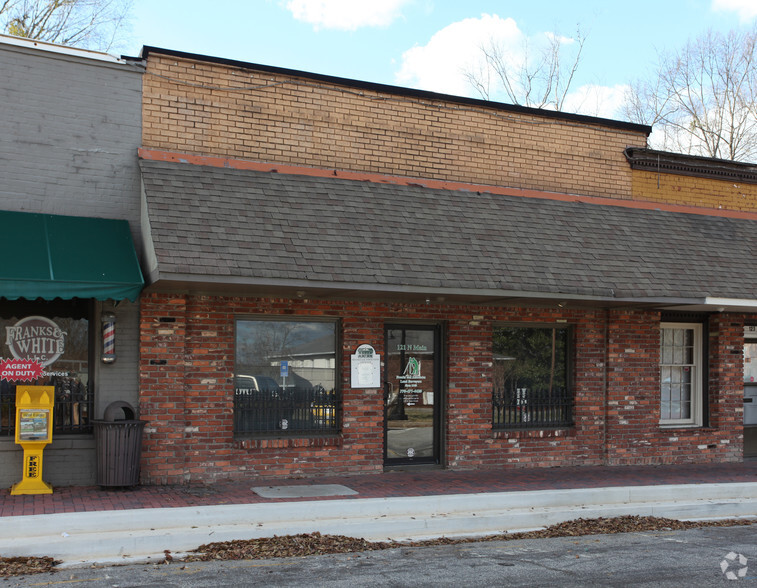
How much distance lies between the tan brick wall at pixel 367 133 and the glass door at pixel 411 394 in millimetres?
2402

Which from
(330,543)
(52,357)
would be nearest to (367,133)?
(52,357)

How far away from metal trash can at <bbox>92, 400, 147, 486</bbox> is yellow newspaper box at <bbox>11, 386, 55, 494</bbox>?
1.76 ft

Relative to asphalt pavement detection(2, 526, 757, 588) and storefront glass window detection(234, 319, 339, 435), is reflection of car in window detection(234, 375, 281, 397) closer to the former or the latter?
storefront glass window detection(234, 319, 339, 435)

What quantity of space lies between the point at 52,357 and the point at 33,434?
101cm

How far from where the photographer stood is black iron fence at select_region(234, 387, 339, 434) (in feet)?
34.0

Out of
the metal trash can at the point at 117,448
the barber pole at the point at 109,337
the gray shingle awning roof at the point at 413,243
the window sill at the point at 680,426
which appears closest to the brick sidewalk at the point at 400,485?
the metal trash can at the point at 117,448

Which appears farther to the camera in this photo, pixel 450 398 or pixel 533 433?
pixel 533 433

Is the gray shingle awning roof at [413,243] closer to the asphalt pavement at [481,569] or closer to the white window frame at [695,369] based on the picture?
the white window frame at [695,369]

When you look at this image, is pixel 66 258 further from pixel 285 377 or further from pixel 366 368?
pixel 366 368

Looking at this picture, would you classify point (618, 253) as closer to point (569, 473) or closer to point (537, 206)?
point (537, 206)

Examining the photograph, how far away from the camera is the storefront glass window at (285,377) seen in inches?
409

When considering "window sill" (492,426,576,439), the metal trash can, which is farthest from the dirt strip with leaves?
"window sill" (492,426,576,439)

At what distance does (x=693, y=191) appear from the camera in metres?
13.8

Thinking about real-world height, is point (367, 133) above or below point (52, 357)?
above
